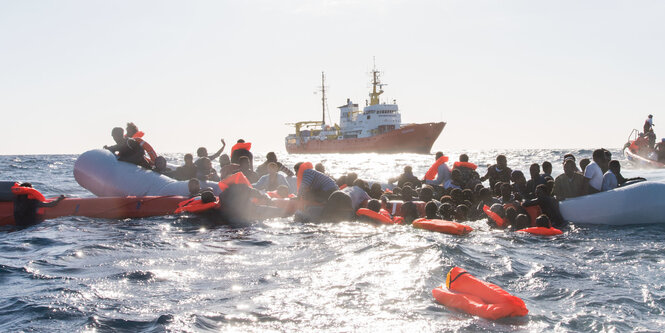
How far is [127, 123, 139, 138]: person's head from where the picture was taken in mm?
12484

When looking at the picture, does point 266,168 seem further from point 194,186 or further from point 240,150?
point 194,186

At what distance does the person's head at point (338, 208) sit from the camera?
988cm

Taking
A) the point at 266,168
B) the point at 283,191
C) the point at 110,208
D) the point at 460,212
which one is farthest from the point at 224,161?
the point at 460,212

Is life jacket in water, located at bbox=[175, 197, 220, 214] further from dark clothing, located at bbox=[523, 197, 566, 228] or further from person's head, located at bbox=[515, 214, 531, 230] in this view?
dark clothing, located at bbox=[523, 197, 566, 228]

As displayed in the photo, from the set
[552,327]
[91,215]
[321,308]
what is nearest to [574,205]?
[552,327]

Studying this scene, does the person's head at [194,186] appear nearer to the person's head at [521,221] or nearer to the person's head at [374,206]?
the person's head at [374,206]

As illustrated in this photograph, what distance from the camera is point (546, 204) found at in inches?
386

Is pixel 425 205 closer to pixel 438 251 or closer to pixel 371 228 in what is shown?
pixel 371 228

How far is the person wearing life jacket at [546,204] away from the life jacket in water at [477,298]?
5.13 meters

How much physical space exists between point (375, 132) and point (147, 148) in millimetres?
50125

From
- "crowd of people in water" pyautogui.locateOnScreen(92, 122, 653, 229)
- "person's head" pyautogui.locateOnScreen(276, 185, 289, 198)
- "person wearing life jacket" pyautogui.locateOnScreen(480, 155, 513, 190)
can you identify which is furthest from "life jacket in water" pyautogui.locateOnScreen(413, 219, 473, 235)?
"person wearing life jacket" pyautogui.locateOnScreen(480, 155, 513, 190)

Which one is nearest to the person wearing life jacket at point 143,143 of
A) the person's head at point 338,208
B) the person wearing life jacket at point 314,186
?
the person wearing life jacket at point 314,186

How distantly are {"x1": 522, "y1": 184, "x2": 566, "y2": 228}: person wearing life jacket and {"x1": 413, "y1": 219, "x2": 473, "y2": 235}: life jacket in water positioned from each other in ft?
5.43

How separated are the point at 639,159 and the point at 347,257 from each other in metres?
29.8
